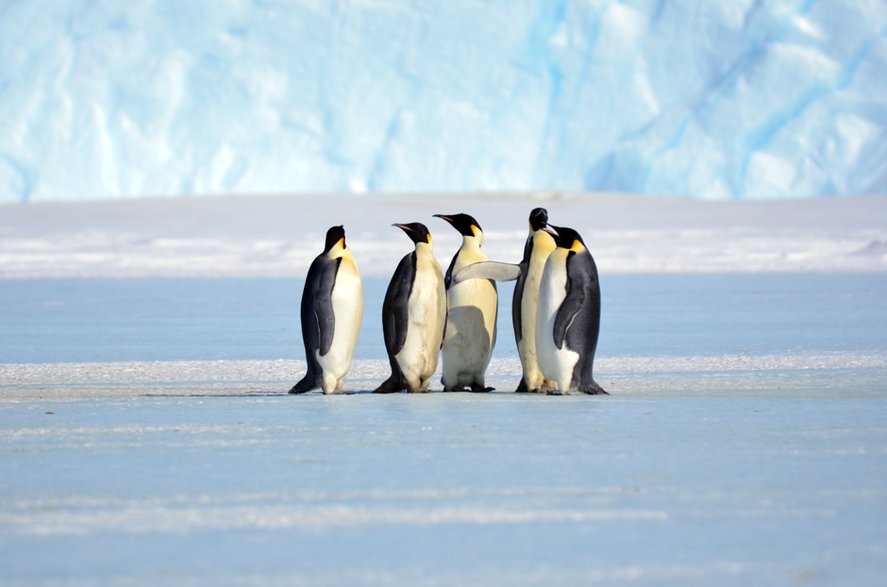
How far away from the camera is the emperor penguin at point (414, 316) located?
499 cm

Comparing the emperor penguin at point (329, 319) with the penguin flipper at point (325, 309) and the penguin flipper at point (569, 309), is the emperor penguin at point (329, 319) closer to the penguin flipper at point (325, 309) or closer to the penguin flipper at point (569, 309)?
the penguin flipper at point (325, 309)

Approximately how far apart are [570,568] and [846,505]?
0.77 meters

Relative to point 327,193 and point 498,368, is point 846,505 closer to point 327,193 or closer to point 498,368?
point 498,368

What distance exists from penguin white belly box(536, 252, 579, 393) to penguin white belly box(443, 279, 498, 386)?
11.4 inches

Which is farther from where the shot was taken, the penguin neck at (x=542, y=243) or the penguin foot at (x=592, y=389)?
the penguin neck at (x=542, y=243)

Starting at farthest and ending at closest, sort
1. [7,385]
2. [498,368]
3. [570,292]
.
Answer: [498,368] < [7,385] < [570,292]

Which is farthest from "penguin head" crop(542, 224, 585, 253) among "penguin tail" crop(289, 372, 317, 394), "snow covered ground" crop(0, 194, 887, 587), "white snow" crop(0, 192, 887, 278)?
"white snow" crop(0, 192, 887, 278)

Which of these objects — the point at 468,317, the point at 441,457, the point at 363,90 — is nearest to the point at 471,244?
the point at 468,317

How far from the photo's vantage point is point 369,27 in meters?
20.0

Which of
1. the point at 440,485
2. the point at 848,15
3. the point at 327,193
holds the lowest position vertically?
the point at 327,193

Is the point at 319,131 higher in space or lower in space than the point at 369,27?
lower

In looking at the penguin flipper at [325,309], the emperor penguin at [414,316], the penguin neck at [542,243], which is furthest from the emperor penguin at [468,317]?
the penguin flipper at [325,309]

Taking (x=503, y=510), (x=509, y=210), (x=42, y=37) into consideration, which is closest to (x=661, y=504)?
(x=503, y=510)

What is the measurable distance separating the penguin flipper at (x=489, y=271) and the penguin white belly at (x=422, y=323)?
9cm
